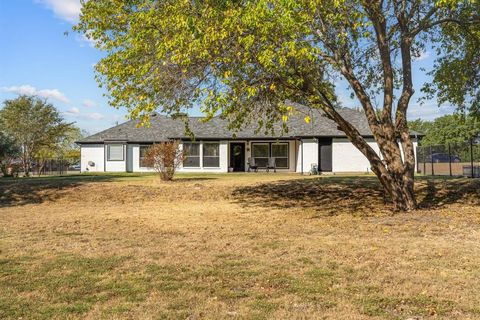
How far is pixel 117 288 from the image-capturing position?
17.3 ft

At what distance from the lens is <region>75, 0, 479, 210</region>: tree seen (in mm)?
9281

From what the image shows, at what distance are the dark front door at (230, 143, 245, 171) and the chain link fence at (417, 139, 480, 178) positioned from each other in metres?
12.1

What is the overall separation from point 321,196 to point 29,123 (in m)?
25.8

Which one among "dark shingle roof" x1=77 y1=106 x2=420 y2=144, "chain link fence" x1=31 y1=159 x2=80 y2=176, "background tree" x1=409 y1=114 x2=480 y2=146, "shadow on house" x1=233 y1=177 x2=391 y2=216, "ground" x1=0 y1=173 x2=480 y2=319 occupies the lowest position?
"ground" x1=0 y1=173 x2=480 y2=319

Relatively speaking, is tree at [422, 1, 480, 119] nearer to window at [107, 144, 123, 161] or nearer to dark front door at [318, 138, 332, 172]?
dark front door at [318, 138, 332, 172]

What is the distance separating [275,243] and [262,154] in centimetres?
2420

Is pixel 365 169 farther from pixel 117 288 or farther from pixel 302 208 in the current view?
pixel 117 288

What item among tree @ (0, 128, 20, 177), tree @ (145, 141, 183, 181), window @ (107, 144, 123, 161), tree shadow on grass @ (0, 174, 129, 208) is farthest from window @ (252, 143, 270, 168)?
tree shadow on grass @ (0, 174, 129, 208)

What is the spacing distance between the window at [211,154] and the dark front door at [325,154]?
744 cm

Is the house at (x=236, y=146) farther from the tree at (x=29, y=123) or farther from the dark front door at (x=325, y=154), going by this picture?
the tree at (x=29, y=123)

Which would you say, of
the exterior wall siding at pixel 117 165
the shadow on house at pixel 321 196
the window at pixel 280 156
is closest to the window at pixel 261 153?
the window at pixel 280 156

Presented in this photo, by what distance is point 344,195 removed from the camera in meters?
15.6

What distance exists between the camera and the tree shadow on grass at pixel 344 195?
13.5 meters

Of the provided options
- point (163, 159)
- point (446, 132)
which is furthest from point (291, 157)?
point (446, 132)
